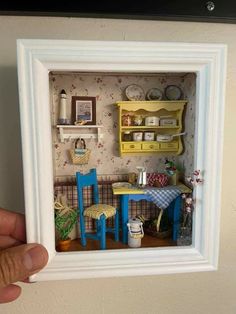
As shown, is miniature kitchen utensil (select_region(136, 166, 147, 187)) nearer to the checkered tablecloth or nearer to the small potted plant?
the checkered tablecloth

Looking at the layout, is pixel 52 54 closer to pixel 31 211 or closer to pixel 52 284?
pixel 31 211

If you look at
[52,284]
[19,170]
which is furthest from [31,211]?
[52,284]

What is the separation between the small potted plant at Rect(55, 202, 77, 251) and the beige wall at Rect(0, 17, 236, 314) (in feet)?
0.30

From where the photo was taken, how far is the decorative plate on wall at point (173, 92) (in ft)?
2.18

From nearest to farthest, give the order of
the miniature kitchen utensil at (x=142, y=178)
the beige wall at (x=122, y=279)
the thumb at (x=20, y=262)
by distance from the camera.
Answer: the thumb at (x=20, y=262), the beige wall at (x=122, y=279), the miniature kitchen utensil at (x=142, y=178)

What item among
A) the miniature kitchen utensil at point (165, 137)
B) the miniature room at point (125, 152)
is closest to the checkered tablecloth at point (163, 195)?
the miniature room at point (125, 152)

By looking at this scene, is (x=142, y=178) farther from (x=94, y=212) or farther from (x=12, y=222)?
(x=12, y=222)

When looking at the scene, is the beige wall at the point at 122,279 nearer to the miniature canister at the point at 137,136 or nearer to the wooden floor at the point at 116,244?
the wooden floor at the point at 116,244

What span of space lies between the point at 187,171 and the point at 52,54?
1.33 ft

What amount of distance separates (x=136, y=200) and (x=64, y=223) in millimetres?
188

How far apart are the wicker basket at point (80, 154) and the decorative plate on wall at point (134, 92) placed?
176 millimetres

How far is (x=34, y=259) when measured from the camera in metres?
0.48

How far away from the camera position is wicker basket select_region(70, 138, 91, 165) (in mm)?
668

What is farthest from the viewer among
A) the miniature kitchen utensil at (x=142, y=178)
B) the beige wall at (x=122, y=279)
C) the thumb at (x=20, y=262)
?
the miniature kitchen utensil at (x=142, y=178)
